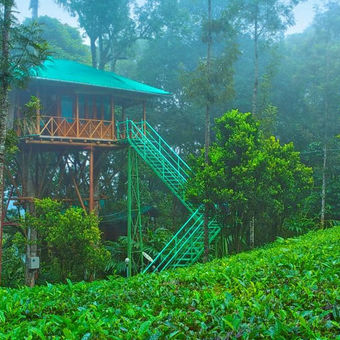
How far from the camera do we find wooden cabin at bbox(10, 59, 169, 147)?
17.8 metres

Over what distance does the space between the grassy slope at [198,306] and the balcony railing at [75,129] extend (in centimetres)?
1076

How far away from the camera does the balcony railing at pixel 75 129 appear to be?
17.8 metres

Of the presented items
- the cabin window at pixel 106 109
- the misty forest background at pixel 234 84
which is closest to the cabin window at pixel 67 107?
the cabin window at pixel 106 109

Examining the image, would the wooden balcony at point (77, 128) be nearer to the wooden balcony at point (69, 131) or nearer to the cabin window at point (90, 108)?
the wooden balcony at point (69, 131)

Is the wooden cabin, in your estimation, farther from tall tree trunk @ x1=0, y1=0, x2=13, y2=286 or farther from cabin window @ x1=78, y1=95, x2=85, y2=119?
tall tree trunk @ x1=0, y1=0, x2=13, y2=286

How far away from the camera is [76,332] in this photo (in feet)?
14.4

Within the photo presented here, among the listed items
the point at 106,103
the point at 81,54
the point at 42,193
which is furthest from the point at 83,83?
the point at 81,54

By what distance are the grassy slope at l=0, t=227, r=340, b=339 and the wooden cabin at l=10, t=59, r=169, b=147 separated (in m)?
10.9

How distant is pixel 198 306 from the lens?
5457 millimetres

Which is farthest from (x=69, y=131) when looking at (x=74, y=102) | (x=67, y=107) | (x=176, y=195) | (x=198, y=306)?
(x=198, y=306)

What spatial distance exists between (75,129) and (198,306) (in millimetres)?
14336

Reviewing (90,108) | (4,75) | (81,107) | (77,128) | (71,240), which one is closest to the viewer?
(4,75)

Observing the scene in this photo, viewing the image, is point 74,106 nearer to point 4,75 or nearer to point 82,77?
point 82,77

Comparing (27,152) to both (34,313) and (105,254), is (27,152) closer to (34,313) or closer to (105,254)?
(105,254)
